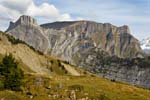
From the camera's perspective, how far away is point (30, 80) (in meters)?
99.9

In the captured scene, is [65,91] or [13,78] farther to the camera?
[65,91]

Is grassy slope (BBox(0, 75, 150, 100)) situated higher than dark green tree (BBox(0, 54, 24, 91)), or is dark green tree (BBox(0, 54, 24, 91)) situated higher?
dark green tree (BBox(0, 54, 24, 91))

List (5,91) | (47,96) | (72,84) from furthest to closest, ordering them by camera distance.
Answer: (72,84), (47,96), (5,91)

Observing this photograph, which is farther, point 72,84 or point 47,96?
point 72,84

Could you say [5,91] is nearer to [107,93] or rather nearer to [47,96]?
[47,96]

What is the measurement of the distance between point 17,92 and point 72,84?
21.1m

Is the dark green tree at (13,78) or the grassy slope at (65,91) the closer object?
the dark green tree at (13,78)

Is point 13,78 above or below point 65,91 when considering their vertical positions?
above

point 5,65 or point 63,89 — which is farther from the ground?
point 5,65

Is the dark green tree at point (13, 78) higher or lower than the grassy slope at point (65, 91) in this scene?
higher

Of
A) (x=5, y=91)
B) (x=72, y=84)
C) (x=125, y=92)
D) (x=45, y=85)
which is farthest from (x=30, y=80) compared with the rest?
(x=125, y=92)

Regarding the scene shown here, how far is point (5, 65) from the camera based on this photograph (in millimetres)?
93125

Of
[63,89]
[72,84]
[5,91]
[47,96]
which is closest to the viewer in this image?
[5,91]

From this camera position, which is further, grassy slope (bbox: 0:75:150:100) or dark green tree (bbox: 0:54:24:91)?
grassy slope (bbox: 0:75:150:100)
